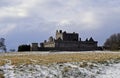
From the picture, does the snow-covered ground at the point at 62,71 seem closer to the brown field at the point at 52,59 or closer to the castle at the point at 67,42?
the brown field at the point at 52,59

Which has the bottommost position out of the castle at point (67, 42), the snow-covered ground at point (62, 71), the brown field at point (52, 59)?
the snow-covered ground at point (62, 71)

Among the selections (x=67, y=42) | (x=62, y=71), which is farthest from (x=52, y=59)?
(x=67, y=42)

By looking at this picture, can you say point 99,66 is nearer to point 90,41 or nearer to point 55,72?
point 55,72

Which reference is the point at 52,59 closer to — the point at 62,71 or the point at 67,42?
the point at 62,71

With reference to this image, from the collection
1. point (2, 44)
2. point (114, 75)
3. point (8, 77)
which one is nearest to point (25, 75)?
point (8, 77)

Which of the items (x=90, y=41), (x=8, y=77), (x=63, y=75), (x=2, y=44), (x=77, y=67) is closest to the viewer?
(x=8, y=77)

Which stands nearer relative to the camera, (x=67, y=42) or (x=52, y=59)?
(x=52, y=59)

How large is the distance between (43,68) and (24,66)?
4.78 ft

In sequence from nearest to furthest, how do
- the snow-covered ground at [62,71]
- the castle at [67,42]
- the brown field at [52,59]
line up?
1. the snow-covered ground at [62,71]
2. the brown field at [52,59]
3. the castle at [67,42]

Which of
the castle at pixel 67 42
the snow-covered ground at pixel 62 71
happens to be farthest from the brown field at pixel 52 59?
the castle at pixel 67 42

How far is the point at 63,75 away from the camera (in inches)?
1063

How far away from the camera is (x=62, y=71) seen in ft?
91.1

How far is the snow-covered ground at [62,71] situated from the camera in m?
26.3

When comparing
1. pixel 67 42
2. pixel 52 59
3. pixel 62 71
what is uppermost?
pixel 67 42
